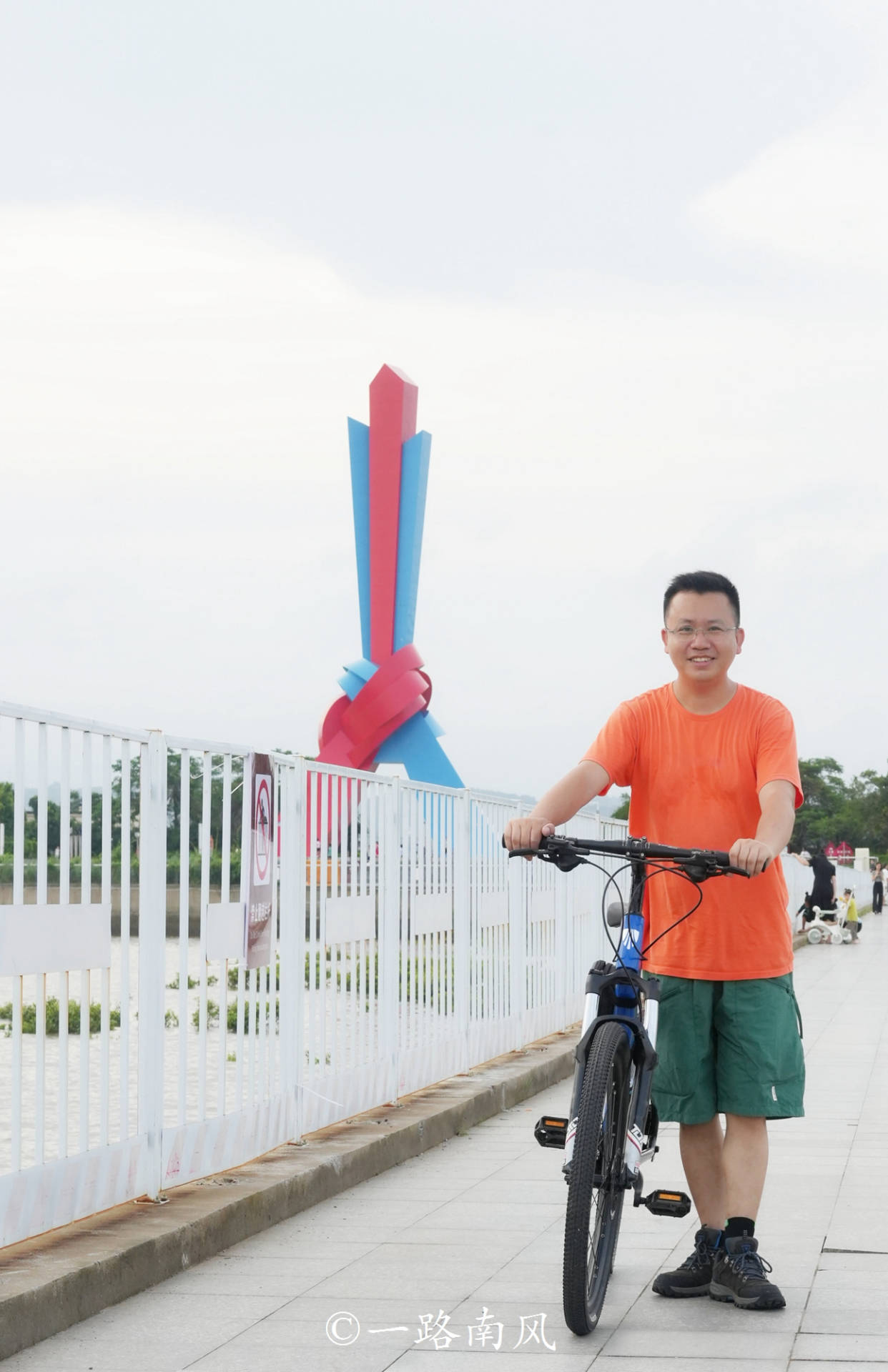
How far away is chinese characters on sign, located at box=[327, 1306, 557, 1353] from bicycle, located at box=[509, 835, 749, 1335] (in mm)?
121

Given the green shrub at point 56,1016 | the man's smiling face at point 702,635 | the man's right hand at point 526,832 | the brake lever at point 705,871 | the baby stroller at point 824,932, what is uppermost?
the man's smiling face at point 702,635

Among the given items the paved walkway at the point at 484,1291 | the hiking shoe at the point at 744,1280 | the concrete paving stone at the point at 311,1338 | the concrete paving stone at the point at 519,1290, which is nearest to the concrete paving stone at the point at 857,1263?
the paved walkway at the point at 484,1291

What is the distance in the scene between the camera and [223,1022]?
18.8 ft

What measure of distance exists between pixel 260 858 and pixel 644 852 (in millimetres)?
2101

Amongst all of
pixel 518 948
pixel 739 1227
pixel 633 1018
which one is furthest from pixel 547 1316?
pixel 518 948

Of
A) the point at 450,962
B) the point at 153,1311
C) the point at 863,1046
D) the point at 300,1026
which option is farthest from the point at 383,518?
the point at 153,1311

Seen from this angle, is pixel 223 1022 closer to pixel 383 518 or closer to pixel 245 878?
pixel 245 878

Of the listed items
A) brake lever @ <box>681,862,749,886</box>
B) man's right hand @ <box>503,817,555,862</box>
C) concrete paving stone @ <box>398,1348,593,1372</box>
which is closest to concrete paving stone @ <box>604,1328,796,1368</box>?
concrete paving stone @ <box>398,1348,593,1372</box>

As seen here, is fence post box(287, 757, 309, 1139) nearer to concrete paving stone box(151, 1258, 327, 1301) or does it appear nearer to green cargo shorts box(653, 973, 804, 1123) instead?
concrete paving stone box(151, 1258, 327, 1301)

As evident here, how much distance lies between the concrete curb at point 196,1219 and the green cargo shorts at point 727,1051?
1479 mm

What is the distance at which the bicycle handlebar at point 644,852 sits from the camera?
4.29 metres

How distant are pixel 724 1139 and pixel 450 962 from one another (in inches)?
165

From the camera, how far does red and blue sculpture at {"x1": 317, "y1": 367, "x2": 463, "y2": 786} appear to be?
31.4 metres

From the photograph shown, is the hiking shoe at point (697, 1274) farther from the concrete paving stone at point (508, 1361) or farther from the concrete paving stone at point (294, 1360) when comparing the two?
the concrete paving stone at point (294, 1360)
